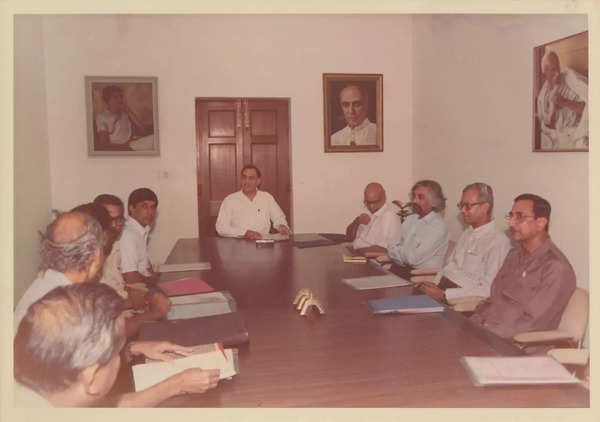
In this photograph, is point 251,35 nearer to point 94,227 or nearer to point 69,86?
point 69,86

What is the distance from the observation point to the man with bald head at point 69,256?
4.96ft

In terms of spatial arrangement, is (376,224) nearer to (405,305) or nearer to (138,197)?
(138,197)

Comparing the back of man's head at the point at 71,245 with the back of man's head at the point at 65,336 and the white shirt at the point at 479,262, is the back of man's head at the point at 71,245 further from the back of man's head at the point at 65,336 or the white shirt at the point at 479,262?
the white shirt at the point at 479,262

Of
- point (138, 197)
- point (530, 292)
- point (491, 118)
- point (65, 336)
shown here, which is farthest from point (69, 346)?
point (491, 118)

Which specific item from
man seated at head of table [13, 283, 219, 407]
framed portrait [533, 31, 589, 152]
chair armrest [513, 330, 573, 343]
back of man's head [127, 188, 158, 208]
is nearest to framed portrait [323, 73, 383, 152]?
framed portrait [533, 31, 589, 152]

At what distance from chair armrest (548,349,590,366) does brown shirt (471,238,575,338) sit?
19.9 inches

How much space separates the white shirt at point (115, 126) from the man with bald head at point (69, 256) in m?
4.30

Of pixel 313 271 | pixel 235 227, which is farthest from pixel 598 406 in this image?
pixel 235 227

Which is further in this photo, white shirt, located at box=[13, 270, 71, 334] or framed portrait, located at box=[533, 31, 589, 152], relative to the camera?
framed portrait, located at box=[533, 31, 589, 152]

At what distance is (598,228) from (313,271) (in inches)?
59.2

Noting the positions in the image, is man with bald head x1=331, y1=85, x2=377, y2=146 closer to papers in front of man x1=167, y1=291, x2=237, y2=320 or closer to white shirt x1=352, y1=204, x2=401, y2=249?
white shirt x1=352, y1=204, x2=401, y2=249

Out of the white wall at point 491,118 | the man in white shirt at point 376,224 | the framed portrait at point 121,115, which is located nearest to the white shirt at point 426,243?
the man in white shirt at point 376,224

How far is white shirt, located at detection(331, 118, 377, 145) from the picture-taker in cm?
604

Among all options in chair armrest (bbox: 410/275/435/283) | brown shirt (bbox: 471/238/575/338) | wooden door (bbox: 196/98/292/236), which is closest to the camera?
brown shirt (bbox: 471/238/575/338)
